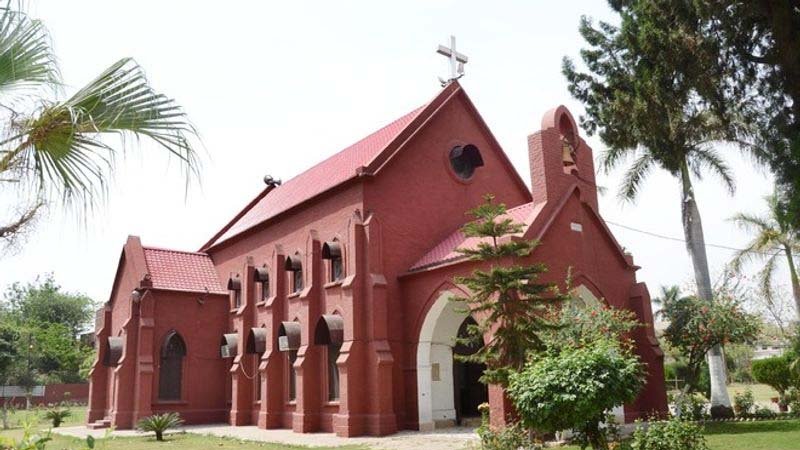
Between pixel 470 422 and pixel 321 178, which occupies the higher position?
pixel 321 178

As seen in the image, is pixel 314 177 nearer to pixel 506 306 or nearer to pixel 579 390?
pixel 506 306

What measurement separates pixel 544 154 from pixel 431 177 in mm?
5749

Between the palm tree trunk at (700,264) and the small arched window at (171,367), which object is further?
the small arched window at (171,367)

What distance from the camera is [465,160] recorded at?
86.5 feet

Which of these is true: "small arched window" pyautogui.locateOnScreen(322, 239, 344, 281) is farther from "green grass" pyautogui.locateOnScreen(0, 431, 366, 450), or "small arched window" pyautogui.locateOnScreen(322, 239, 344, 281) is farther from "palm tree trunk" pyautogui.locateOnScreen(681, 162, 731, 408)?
"palm tree trunk" pyautogui.locateOnScreen(681, 162, 731, 408)

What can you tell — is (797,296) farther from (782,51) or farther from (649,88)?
(782,51)

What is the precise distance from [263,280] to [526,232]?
46.4 ft

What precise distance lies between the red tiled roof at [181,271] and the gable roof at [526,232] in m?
13.5

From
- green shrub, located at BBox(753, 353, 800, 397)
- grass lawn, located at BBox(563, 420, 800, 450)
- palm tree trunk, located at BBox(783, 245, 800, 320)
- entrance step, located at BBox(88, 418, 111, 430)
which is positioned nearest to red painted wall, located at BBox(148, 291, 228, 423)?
entrance step, located at BBox(88, 418, 111, 430)

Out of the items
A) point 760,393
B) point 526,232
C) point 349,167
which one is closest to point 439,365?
point 526,232

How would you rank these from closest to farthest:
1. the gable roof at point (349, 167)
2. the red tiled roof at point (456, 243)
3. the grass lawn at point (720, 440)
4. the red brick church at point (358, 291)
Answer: the grass lawn at point (720, 440)
the red tiled roof at point (456, 243)
the red brick church at point (358, 291)
the gable roof at point (349, 167)

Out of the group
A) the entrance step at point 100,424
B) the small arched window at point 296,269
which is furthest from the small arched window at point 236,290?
the entrance step at point 100,424

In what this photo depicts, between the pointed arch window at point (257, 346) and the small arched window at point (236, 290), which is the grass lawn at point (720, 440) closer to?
the pointed arch window at point (257, 346)

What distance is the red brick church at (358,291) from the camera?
21000 millimetres
